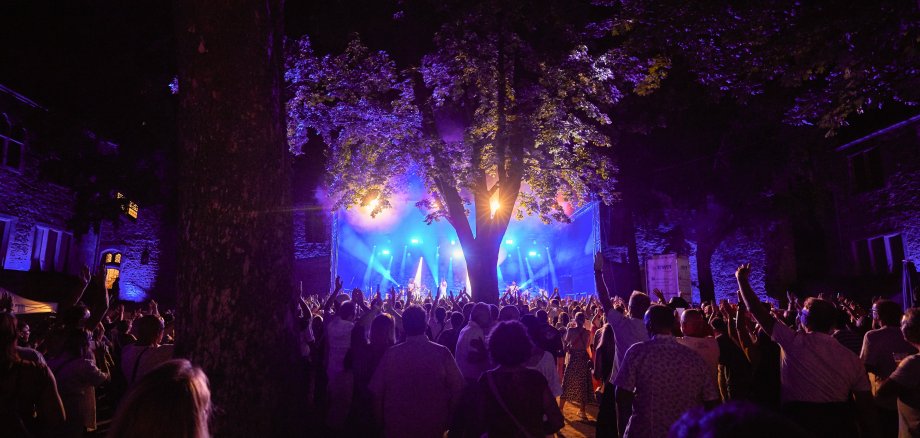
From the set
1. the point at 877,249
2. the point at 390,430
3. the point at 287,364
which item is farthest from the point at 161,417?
the point at 877,249

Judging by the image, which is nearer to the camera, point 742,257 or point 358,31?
point 358,31

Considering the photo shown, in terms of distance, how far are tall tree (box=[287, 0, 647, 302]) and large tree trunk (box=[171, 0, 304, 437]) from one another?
10032 mm

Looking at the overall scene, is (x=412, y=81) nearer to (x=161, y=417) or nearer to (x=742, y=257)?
(x=161, y=417)

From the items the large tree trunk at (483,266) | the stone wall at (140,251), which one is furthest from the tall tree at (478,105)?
the stone wall at (140,251)

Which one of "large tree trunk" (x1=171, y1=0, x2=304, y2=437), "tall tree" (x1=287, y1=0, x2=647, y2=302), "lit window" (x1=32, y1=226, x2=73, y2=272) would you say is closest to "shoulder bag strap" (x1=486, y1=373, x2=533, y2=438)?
"large tree trunk" (x1=171, y1=0, x2=304, y2=437)

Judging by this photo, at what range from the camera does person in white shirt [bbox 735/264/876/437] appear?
4242mm

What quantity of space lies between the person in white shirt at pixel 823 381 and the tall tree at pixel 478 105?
30.5 ft

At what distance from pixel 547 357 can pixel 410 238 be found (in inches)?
1500

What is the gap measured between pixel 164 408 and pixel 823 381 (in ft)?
15.9

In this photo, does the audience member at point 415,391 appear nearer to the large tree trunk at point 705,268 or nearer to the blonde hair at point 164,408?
the blonde hair at point 164,408

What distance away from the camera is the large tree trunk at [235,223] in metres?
3.01

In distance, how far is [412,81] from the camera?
14.2 m

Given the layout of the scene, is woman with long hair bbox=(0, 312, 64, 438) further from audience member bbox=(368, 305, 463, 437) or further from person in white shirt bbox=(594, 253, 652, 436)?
person in white shirt bbox=(594, 253, 652, 436)

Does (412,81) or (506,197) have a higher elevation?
(412,81)
